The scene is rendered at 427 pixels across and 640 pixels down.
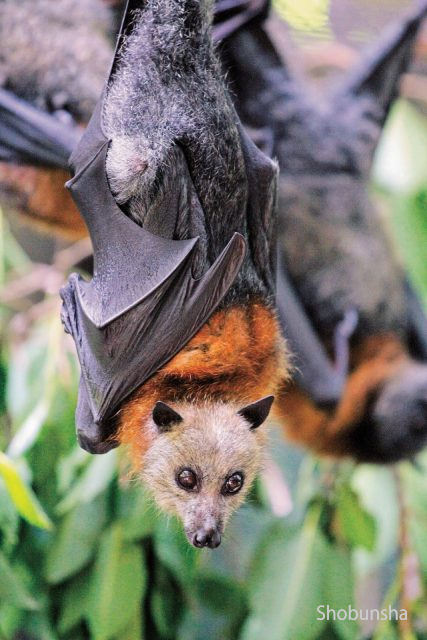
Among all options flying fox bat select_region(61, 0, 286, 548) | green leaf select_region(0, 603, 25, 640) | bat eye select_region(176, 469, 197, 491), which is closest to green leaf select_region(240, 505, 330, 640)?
green leaf select_region(0, 603, 25, 640)

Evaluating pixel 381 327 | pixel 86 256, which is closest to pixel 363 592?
pixel 381 327

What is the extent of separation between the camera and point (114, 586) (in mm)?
3555

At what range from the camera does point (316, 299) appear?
4832 mm

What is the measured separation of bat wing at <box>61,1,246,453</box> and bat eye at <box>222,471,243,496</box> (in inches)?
13.8

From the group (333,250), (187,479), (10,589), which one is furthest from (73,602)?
(333,250)

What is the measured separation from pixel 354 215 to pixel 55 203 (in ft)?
5.87

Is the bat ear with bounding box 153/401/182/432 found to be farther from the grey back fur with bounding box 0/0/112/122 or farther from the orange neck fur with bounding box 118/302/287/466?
the grey back fur with bounding box 0/0/112/122

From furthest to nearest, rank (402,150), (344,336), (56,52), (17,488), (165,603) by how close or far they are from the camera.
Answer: (402,150) < (344,336) < (56,52) < (165,603) < (17,488)

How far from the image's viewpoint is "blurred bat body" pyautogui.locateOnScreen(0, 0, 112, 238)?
12.6ft

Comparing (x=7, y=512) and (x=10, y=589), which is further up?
(x=7, y=512)

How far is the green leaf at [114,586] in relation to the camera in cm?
348

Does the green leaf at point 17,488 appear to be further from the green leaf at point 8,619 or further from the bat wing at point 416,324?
the bat wing at point 416,324

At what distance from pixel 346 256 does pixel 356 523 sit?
1631mm

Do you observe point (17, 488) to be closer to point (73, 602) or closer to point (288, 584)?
point (73, 602)
